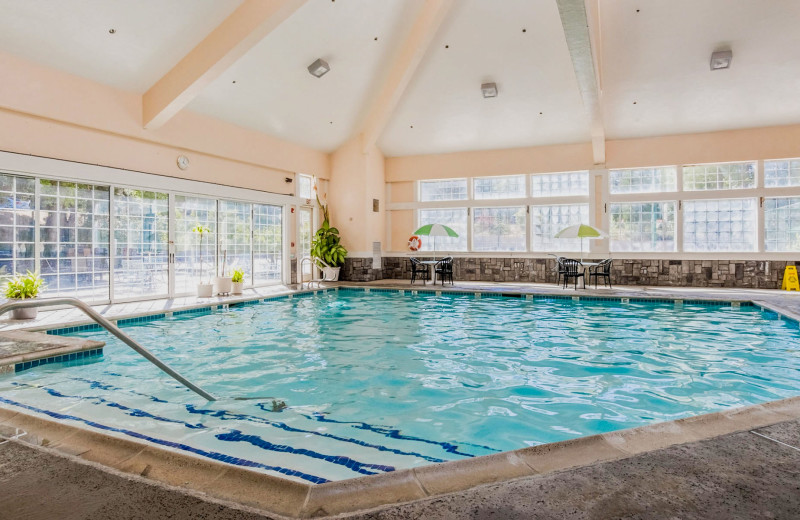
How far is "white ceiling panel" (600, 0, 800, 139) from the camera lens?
7.89 meters

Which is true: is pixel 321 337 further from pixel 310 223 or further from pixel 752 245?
pixel 752 245

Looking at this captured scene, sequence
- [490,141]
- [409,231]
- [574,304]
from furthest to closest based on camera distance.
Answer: [409,231] → [490,141] → [574,304]

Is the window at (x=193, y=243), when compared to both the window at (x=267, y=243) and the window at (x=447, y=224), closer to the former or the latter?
the window at (x=267, y=243)

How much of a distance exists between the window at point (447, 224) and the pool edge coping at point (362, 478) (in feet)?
37.4

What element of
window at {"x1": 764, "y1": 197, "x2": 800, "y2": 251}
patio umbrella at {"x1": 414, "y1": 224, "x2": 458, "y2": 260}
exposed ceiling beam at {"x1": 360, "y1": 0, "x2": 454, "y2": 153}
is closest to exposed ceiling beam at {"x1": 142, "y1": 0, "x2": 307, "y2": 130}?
exposed ceiling beam at {"x1": 360, "y1": 0, "x2": 454, "y2": 153}

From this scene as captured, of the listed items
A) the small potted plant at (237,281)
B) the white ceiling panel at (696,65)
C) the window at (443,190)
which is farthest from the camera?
the window at (443,190)

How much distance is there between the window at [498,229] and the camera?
13148 millimetres

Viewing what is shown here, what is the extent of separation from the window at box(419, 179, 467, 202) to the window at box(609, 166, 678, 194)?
3958mm

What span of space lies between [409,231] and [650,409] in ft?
36.3

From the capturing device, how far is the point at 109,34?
23.0ft

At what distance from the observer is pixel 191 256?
9.97m

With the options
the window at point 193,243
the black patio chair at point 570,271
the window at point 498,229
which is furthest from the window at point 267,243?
the black patio chair at point 570,271

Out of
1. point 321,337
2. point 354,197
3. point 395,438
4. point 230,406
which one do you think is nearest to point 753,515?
point 395,438

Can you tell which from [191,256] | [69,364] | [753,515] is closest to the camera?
[753,515]
